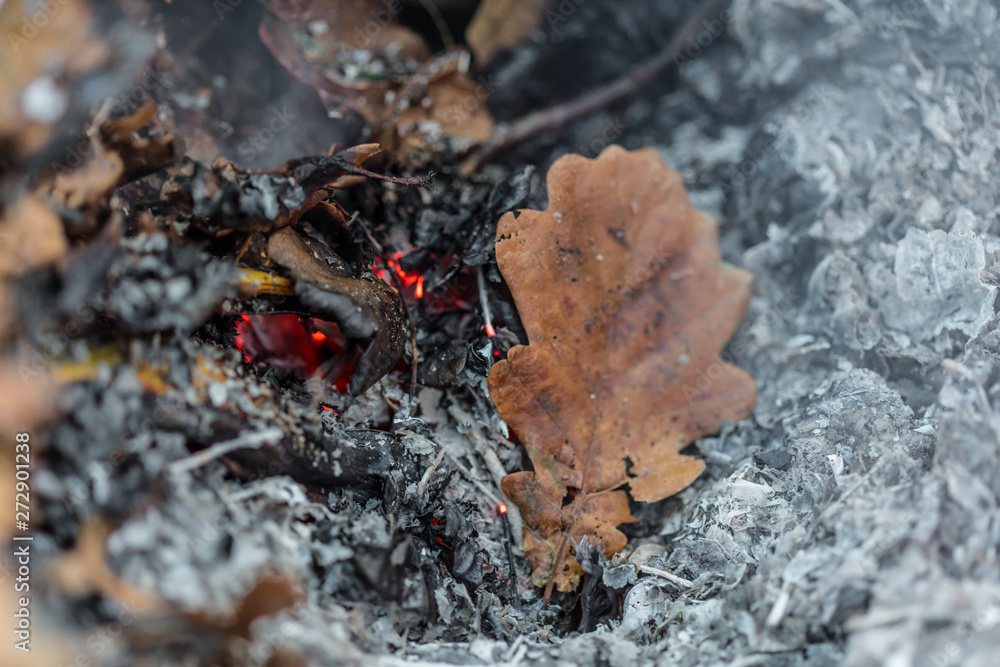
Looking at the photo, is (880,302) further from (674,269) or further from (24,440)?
(24,440)

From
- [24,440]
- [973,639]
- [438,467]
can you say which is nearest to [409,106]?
[438,467]

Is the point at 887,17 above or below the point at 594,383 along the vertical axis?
above

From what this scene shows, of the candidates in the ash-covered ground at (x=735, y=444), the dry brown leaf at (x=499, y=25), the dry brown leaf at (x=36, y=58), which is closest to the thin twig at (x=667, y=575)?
the ash-covered ground at (x=735, y=444)

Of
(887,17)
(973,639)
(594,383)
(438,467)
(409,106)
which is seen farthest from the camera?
(409,106)
